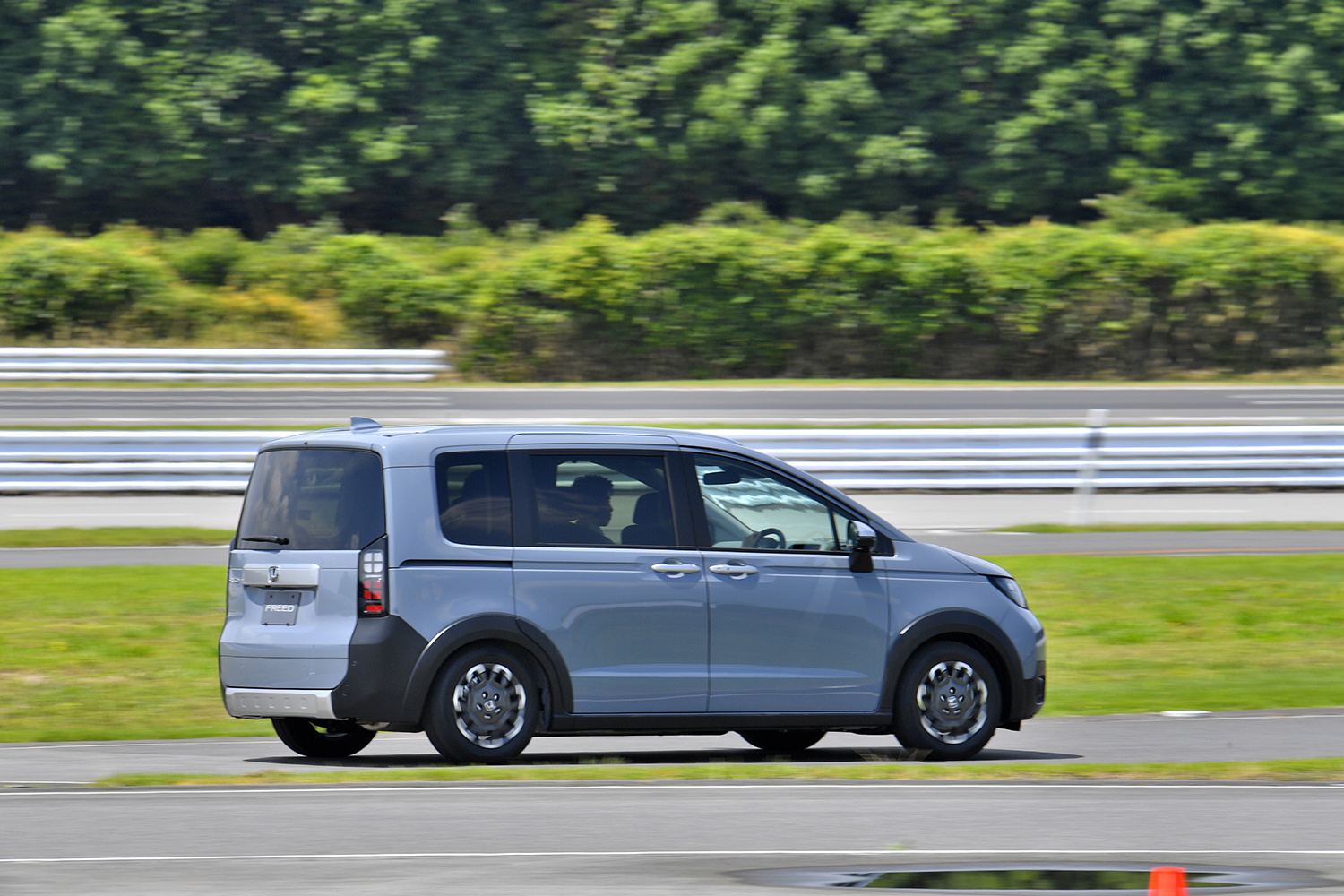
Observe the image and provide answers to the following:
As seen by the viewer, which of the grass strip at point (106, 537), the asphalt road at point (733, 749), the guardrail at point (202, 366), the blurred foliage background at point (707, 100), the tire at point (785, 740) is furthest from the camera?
the blurred foliage background at point (707, 100)

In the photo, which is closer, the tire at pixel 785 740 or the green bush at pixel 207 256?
the tire at pixel 785 740

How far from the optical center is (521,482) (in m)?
8.79

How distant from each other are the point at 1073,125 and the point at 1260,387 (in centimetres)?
1240

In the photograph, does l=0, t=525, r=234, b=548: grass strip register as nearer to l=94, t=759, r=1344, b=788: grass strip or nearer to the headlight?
l=94, t=759, r=1344, b=788: grass strip

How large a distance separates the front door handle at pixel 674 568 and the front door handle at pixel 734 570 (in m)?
0.10

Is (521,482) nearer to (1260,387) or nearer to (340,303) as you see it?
(1260,387)

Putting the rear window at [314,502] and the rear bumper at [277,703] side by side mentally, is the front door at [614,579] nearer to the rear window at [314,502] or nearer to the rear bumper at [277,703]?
the rear window at [314,502]

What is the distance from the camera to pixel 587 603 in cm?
874

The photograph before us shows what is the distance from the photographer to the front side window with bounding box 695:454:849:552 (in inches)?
360

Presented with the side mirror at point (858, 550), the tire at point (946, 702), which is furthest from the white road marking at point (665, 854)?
the side mirror at point (858, 550)

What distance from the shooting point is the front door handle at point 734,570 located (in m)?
9.00

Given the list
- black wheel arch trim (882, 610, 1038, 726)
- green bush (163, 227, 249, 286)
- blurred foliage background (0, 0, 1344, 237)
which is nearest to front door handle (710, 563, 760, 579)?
black wheel arch trim (882, 610, 1038, 726)

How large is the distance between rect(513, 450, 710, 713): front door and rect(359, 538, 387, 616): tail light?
24.8 inches

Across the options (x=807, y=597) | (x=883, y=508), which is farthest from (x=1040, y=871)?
(x=883, y=508)
